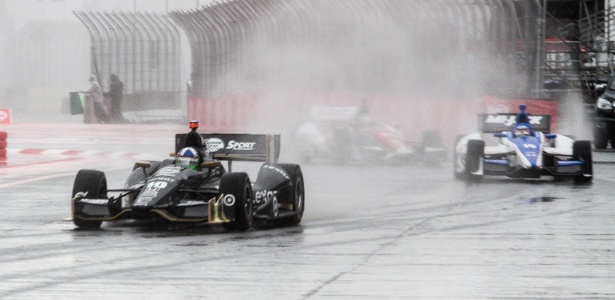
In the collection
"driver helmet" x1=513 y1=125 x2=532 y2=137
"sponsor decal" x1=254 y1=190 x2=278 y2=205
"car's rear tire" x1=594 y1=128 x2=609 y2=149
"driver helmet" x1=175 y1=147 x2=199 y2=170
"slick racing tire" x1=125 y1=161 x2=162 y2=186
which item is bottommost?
"car's rear tire" x1=594 y1=128 x2=609 y2=149

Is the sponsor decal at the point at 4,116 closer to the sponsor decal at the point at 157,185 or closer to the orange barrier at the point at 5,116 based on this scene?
the orange barrier at the point at 5,116

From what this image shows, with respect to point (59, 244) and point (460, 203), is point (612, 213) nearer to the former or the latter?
point (460, 203)

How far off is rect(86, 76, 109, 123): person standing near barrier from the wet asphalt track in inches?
851

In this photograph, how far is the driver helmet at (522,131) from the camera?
775 inches

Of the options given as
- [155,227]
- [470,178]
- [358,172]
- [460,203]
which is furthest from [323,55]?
[155,227]

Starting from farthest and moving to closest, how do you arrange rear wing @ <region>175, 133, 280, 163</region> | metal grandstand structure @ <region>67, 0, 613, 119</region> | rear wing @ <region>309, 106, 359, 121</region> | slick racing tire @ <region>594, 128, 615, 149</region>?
1. metal grandstand structure @ <region>67, 0, 613, 119</region>
2. slick racing tire @ <region>594, 128, 615, 149</region>
3. rear wing @ <region>309, 106, 359, 121</region>
4. rear wing @ <region>175, 133, 280, 163</region>

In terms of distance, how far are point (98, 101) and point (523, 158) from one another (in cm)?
2348

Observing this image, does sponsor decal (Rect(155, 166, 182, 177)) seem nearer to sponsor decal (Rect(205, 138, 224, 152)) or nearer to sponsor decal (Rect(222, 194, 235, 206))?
sponsor decal (Rect(222, 194, 235, 206))

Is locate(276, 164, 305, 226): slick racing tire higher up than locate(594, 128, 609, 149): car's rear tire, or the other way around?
locate(276, 164, 305, 226): slick racing tire

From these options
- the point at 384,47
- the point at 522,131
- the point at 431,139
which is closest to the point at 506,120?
the point at 522,131

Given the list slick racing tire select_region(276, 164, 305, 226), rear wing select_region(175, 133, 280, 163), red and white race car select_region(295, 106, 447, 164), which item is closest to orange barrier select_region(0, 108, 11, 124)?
red and white race car select_region(295, 106, 447, 164)

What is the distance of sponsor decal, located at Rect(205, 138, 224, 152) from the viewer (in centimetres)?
1431

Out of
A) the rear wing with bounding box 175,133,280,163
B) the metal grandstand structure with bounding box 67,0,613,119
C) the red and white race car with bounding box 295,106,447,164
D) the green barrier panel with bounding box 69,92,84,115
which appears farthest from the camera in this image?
the green barrier panel with bounding box 69,92,84,115

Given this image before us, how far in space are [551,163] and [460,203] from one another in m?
4.38
